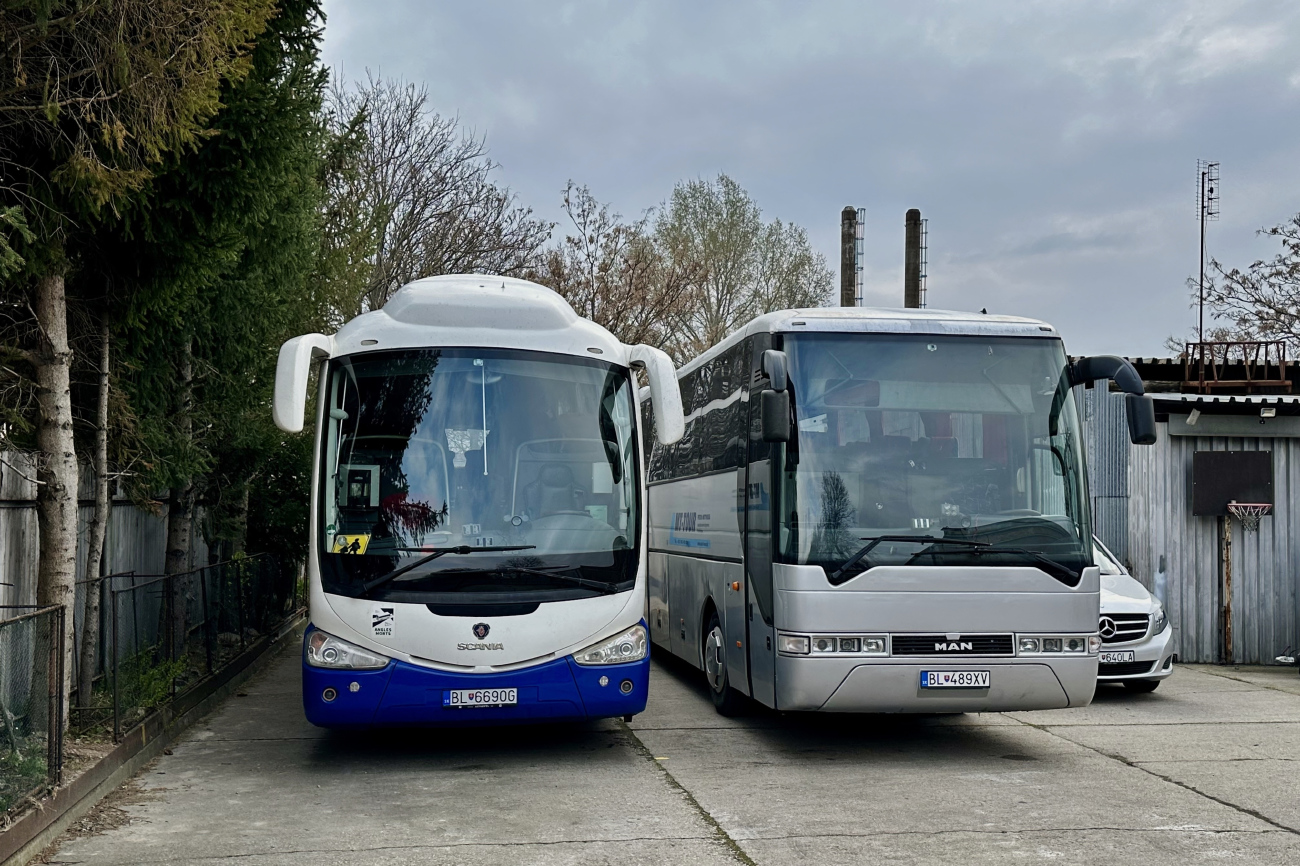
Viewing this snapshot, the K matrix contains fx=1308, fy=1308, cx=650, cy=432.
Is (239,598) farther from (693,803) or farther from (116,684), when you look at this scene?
(693,803)

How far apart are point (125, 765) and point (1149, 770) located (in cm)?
705

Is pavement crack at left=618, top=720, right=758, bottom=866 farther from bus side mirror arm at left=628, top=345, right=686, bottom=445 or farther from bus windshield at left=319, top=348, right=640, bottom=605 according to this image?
bus side mirror arm at left=628, top=345, right=686, bottom=445

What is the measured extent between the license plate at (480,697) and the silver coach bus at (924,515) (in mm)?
1872

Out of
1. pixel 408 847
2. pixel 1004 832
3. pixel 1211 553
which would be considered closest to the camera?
Answer: pixel 408 847

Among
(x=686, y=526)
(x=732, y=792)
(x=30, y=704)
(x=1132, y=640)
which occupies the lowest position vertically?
(x=732, y=792)

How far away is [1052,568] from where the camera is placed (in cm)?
907

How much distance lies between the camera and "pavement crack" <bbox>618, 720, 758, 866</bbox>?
6695 mm

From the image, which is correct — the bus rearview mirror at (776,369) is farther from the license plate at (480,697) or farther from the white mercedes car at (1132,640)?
the white mercedes car at (1132,640)

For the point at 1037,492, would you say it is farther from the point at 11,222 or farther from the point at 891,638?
the point at 11,222

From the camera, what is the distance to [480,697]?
890 cm

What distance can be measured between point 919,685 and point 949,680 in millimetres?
208

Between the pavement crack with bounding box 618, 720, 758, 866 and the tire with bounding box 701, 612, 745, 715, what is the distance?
3.05ft

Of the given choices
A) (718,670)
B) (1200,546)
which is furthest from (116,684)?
(1200,546)

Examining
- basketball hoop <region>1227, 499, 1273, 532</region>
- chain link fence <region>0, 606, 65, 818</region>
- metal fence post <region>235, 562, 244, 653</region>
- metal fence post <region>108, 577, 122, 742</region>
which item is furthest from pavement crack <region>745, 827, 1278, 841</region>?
basketball hoop <region>1227, 499, 1273, 532</region>
